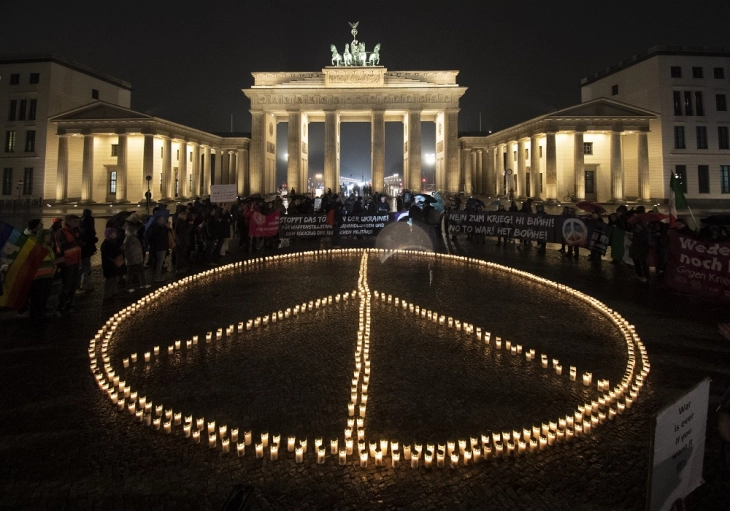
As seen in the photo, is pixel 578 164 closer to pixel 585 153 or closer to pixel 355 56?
pixel 585 153

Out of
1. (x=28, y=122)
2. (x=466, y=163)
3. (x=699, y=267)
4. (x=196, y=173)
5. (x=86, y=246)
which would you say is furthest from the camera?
(x=466, y=163)

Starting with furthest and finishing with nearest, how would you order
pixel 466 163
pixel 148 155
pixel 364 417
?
pixel 466 163
pixel 148 155
pixel 364 417

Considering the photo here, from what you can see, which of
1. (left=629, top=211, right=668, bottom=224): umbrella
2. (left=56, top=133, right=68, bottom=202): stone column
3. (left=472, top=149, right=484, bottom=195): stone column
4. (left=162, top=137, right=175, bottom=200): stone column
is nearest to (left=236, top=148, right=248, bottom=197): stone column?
(left=162, top=137, right=175, bottom=200): stone column

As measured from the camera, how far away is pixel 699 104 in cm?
5316

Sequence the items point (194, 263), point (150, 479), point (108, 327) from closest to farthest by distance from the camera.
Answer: point (150, 479) < point (108, 327) < point (194, 263)

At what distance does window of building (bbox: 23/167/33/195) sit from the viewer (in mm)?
54219

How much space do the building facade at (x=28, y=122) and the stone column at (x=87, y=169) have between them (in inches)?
246

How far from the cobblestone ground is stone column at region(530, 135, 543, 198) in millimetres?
43637

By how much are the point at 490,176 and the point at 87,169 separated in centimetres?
5219

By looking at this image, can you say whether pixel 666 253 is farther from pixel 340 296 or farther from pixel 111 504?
pixel 111 504

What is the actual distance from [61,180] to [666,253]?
191 feet

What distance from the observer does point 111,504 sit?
4172 millimetres

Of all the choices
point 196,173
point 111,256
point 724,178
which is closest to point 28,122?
point 196,173

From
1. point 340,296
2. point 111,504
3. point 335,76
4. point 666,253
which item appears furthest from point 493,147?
point 111,504
